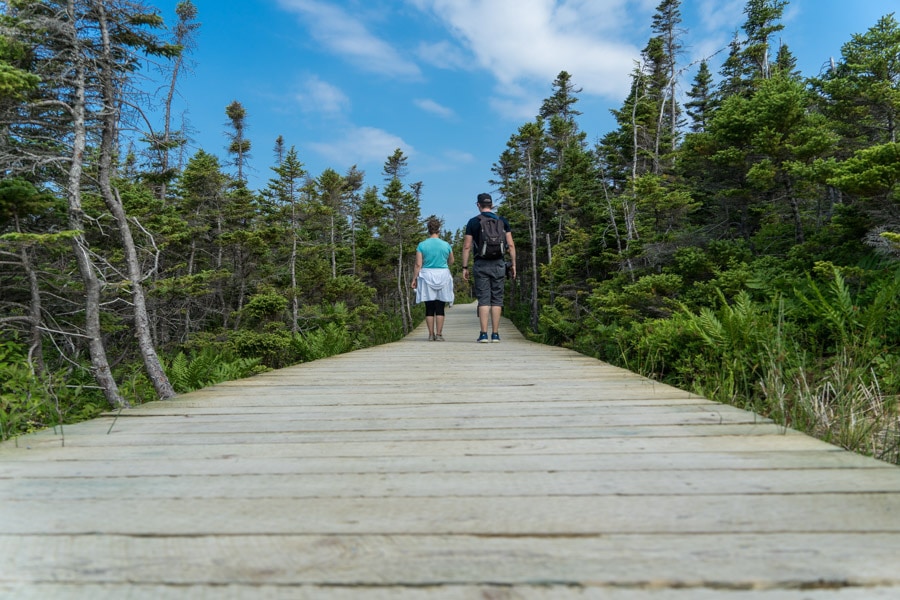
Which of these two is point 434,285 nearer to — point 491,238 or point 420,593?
point 491,238

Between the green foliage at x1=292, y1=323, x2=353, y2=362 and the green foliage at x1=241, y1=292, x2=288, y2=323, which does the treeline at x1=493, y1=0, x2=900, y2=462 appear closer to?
the green foliage at x1=292, y1=323, x2=353, y2=362

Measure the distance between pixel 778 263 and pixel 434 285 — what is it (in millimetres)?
6470

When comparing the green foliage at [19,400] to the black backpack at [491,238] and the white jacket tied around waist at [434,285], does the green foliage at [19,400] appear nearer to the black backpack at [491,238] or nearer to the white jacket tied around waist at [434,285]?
the white jacket tied around waist at [434,285]

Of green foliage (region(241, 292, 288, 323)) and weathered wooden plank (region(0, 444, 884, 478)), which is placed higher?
green foliage (region(241, 292, 288, 323))

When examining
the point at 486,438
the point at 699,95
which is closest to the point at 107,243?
the point at 486,438

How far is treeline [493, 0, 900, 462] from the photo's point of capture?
396 centimetres

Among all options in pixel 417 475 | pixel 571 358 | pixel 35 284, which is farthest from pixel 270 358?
pixel 417 475

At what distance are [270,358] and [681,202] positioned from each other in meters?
12.4

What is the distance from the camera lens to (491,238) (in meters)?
7.57

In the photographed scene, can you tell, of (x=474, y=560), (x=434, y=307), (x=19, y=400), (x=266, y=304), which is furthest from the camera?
(x=266, y=304)

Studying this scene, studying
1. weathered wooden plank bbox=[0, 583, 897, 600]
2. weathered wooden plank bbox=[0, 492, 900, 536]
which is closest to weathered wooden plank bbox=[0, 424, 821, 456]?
weathered wooden plank bbox=[0, 492, 900, 536]

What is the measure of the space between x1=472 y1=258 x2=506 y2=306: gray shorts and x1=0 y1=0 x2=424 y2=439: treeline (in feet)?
18.9

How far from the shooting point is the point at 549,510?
1.46m

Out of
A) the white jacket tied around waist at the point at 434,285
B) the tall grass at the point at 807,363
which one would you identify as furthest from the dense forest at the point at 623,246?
the white jacket tied around waist at the point at 434,285
